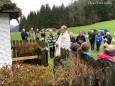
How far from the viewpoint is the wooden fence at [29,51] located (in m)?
14.9

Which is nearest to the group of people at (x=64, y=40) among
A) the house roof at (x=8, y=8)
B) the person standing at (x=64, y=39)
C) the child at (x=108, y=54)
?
the person standing at (x=64, y=39)

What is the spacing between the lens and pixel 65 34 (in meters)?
12.9

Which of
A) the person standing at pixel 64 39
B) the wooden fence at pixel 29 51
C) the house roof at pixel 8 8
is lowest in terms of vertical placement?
the wooden fence at pixel 29 51

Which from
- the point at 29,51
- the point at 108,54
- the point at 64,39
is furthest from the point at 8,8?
the point at 29,51

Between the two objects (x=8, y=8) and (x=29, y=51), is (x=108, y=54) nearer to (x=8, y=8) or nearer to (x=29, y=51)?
(x=8, y=8)

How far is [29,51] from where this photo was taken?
15.5m

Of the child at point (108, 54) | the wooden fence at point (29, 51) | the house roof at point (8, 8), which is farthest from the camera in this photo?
the wooden fence at point (29, 51)

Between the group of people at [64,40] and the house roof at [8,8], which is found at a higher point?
the house roof at [8,8]

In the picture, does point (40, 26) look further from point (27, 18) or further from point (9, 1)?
point (9, 1)

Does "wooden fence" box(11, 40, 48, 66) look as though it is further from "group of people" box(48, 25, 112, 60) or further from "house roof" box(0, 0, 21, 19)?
"house roof" box(0, 0, 21, 19)

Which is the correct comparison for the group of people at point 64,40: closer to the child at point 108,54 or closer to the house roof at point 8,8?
the child at point 108,54

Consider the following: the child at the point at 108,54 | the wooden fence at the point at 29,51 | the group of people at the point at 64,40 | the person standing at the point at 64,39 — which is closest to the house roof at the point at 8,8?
the group of people at the point at 64,40

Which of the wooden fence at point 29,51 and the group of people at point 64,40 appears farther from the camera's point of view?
the wooden fence at point 29,51

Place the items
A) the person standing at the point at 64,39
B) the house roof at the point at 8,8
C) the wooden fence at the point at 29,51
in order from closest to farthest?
the house roof at the point at 8,8 < the person standing at the point at 64,39 < the wooden fence at the point at 29,51
